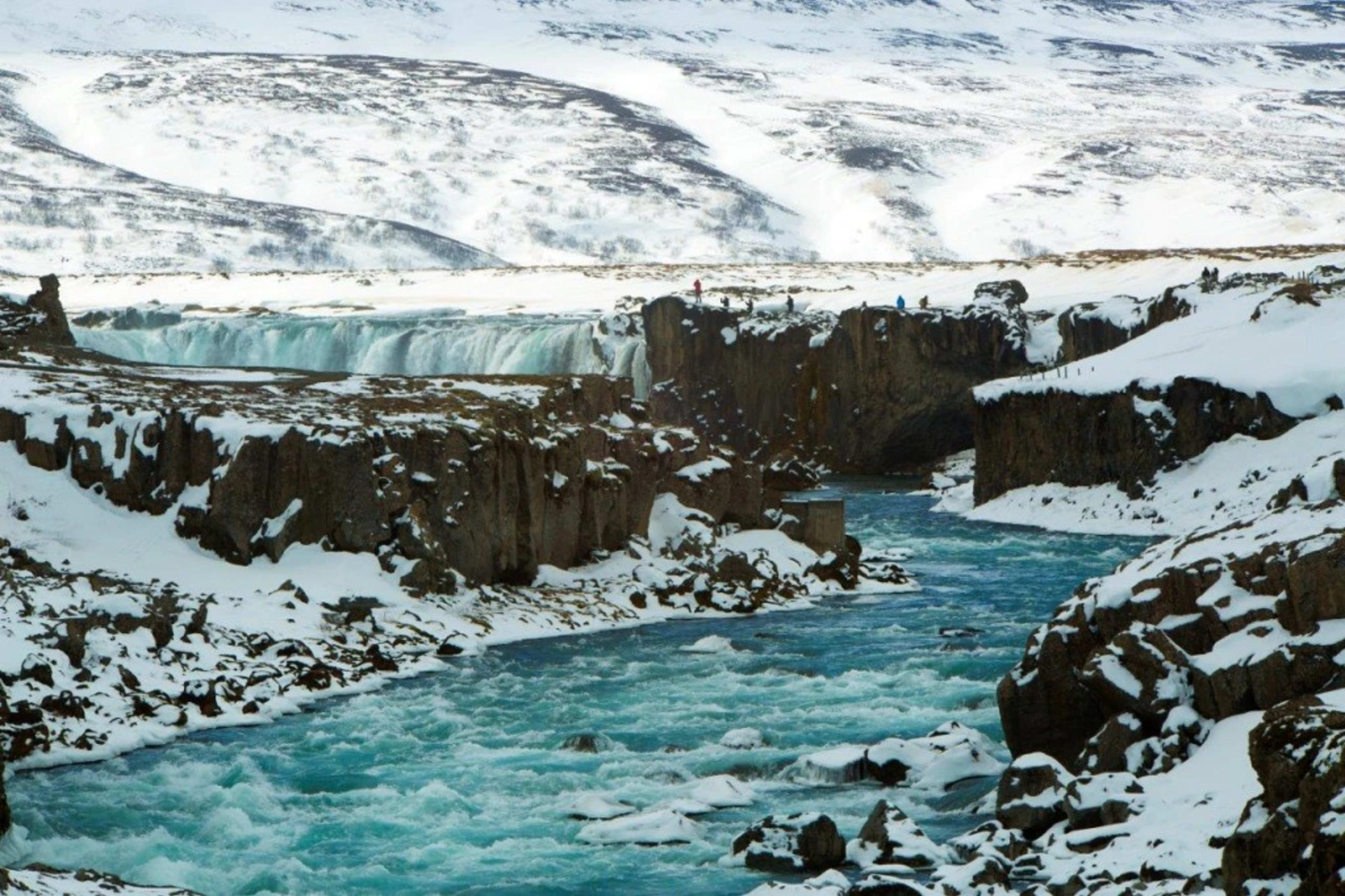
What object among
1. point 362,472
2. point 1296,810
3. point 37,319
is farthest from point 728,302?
point 1296,810

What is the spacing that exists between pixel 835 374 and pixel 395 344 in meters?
17.7

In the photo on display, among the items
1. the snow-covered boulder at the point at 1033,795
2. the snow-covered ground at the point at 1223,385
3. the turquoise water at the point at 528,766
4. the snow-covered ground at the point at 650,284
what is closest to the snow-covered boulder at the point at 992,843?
the snow-covered boulder at the point at 1033,795

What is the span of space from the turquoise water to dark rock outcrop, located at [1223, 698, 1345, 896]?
6.22 metres

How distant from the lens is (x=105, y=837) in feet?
77.8

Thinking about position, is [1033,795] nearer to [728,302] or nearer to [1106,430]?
[1106,430]

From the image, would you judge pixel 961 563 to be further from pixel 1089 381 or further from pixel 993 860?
pixel 993 860

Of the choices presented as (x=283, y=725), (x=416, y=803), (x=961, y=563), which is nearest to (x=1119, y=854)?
(x=416, y=803)

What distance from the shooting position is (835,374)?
77.0 metres

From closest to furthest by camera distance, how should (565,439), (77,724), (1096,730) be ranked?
(1096,730) < (77,724) < (565,439)

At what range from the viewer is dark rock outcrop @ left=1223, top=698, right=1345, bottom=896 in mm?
14703

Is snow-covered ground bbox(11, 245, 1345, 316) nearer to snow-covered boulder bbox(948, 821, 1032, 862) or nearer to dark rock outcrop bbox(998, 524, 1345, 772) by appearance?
dark rock outcrop bbox(998, 524, 1345, 772)

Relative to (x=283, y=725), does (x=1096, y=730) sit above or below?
above

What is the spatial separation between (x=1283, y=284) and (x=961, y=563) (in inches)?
817

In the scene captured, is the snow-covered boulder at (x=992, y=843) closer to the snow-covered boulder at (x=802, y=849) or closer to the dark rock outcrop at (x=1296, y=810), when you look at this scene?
the snow-covered boulder at (x=802, y=849)
